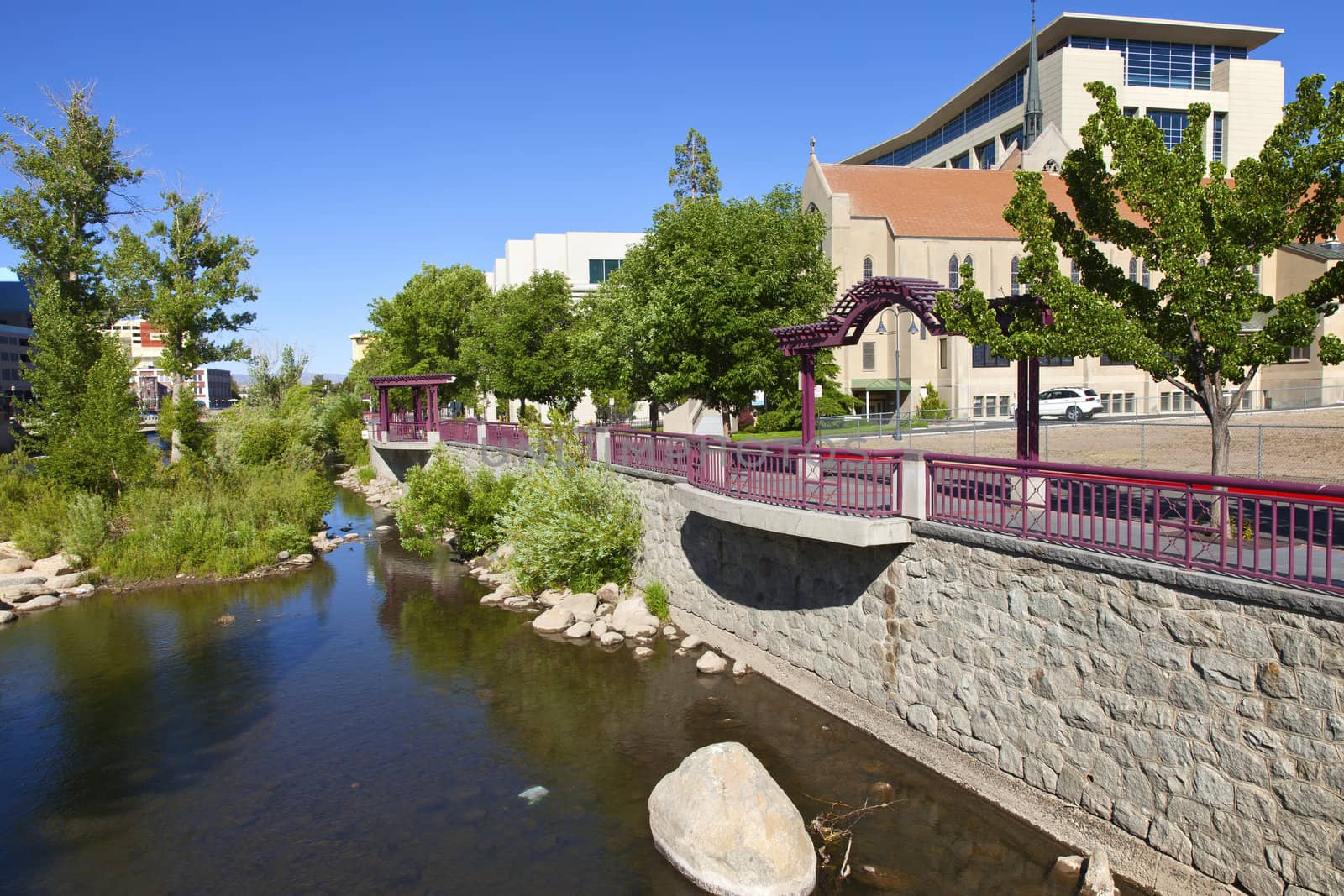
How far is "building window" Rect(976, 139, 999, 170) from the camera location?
219ft

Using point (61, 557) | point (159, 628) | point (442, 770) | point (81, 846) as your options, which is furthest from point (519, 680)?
point (61, 557)

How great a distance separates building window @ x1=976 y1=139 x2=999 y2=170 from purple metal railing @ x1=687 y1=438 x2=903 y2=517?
61774mm

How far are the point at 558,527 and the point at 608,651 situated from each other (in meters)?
3.48

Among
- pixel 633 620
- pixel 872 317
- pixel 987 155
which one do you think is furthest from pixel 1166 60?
pixel 633 620

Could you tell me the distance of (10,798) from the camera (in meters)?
11.2

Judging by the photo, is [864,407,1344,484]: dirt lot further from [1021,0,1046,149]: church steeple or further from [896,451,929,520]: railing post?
[1021,0,1046,149]: church steeple

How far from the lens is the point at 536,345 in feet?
118

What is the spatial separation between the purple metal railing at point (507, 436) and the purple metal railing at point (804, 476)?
12.1 m

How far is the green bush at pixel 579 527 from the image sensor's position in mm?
18672

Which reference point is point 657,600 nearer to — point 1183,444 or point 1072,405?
point 1183,444

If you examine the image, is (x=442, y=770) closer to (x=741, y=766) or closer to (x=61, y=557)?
(x=741, y=766)

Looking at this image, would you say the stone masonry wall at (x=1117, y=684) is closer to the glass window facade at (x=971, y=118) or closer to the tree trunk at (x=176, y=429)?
the tree trunk at (x=176, y=429)

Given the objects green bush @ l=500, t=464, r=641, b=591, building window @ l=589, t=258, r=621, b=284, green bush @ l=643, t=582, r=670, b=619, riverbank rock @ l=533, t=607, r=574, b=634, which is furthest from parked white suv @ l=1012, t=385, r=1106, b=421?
building window @ l=589, t=258, r=621, b=284

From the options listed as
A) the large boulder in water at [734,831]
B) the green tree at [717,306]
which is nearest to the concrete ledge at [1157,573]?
the large boulder in water at [734,831]
